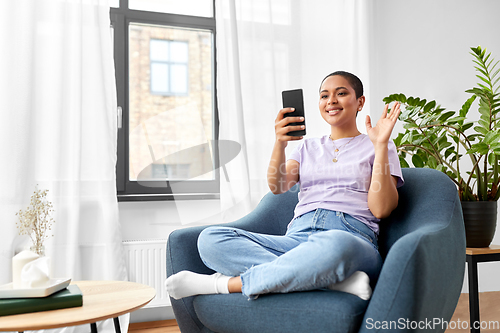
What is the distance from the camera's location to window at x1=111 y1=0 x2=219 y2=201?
2285mm

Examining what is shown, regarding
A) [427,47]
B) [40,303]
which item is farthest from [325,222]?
[427,47]

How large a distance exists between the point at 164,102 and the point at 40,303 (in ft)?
4.94

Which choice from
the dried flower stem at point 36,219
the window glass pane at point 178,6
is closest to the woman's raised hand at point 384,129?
the dried flower stem at point 36,219

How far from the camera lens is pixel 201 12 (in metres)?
2.47

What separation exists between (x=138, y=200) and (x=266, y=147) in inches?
31.1

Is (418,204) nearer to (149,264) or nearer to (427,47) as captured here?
(149,264)

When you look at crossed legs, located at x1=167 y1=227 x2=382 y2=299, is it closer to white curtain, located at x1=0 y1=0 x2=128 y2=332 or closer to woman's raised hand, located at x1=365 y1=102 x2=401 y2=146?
woman's raised hand, located at x1=365 y1=102 x2=401 y2=146

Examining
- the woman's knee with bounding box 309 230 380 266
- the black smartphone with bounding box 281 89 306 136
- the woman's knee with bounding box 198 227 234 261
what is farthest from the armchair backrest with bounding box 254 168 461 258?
the woman's knee with bounding box 198 227 234 261

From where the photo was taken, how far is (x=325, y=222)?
4.46ft

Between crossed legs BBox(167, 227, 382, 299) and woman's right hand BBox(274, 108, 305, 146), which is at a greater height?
woman's right hand BBox(274, 108, 305, 146)

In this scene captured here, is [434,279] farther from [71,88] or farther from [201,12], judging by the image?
[201,12]

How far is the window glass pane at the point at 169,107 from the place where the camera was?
7.61 feet

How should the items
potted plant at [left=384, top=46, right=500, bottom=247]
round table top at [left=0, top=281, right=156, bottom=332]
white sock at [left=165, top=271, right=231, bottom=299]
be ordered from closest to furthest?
round table top at [left=0, top=281, right=156, bottom=332] → white sock at [left=165, top=271, right=231, bottom=299] → potted plant at [left=384, top=46, right=500, bottom=247]

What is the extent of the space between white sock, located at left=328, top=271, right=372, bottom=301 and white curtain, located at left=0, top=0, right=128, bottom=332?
133cm
